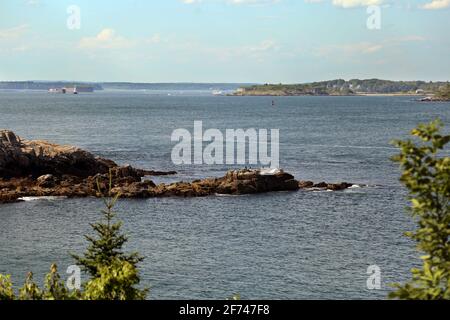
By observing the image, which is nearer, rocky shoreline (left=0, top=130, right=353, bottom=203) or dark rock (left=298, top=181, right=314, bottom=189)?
rocky shoreline (left=0, top=130, right=353, bottom=203)

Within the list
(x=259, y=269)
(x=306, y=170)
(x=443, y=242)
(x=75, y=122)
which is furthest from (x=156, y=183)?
(x=75, y=122)

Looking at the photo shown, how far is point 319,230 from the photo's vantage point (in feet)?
169

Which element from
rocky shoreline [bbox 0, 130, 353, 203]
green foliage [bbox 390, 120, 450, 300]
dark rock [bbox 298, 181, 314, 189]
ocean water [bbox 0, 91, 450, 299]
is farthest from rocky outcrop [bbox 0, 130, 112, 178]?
green foliage [bbox 390, 120, 450, 300]

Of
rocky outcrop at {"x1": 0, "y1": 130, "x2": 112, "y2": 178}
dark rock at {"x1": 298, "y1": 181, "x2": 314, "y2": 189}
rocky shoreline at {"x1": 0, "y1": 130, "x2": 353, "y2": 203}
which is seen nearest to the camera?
rocky shoreline at {"x1": 0, "y1": 130, "x2": 353, "y2": 203}

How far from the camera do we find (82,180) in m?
67.5

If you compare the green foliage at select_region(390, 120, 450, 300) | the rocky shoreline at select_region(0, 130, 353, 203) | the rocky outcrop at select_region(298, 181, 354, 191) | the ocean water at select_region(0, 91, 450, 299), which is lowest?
the ocean water at select_region(0, 91, 450, 299)

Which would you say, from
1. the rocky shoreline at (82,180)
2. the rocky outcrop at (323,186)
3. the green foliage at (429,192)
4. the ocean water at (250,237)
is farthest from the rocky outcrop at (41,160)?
the green foliage at (429,192)

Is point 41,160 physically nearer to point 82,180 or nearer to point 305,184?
point 82,180

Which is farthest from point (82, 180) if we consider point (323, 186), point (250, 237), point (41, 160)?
point (250, 237)

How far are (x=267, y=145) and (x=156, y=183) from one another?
40523 millimetres

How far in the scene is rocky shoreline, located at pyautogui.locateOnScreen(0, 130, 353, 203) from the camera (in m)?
63.5

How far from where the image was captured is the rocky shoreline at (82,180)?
63469mm

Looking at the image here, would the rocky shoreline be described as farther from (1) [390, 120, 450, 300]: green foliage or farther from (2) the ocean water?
(1) [390, 120, 450, 300]: green foliage
